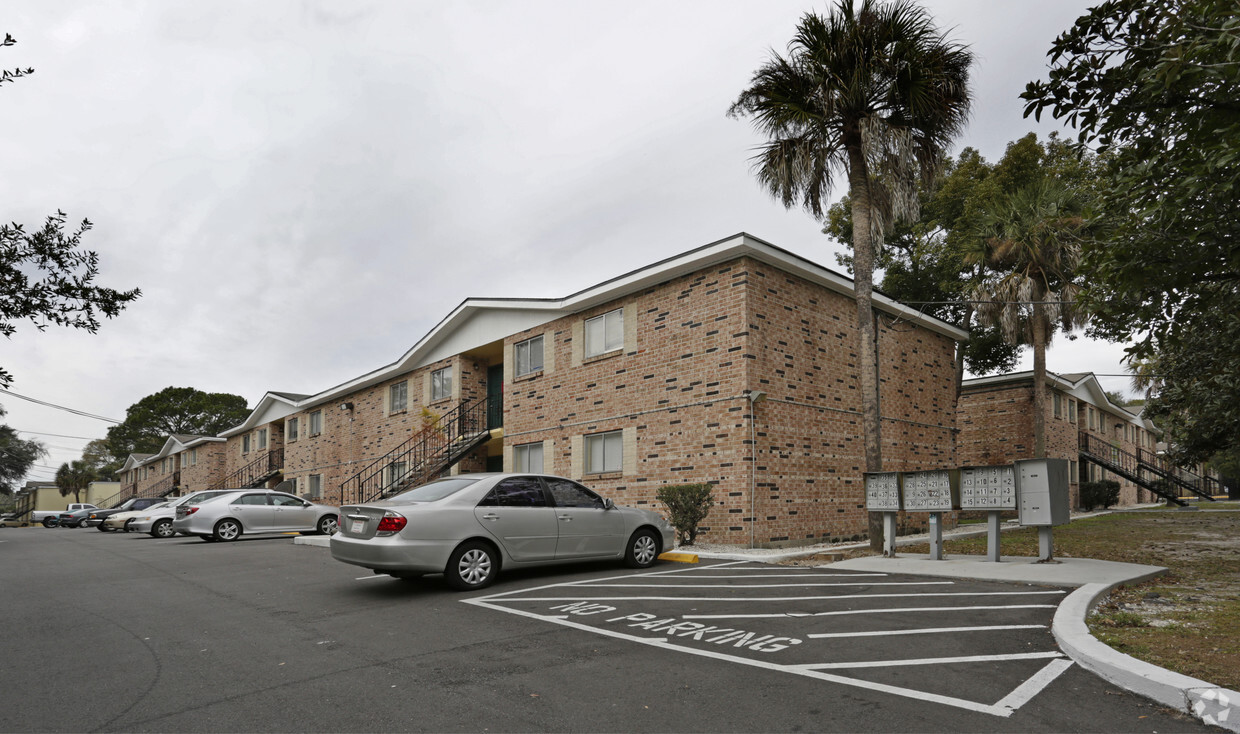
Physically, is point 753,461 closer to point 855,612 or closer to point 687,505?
point 687,505

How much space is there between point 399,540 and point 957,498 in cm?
789

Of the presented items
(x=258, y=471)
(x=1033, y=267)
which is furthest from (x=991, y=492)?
(x=258, y=471)

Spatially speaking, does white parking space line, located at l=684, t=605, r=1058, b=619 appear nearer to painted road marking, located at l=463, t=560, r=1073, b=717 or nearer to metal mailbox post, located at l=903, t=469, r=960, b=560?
painted road marking, located at l=463, t=560, r=1073, b=717

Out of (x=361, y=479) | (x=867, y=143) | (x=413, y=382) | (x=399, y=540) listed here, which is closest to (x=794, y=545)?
(x=867, y=143)

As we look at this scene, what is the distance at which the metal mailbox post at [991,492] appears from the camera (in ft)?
34.6

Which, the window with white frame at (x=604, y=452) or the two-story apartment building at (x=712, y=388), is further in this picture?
the window with white frame at (x=604, y=452)

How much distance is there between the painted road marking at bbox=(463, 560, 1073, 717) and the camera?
4840 millimetres

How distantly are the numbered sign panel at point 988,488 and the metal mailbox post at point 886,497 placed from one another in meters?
1.02

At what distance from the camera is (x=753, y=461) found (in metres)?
14.2

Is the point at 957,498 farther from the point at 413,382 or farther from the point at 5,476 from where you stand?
the point at 5,476

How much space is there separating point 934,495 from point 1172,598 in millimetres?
3752

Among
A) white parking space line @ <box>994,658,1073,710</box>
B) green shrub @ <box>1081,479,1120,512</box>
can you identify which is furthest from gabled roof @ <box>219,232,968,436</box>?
green shrub @ <box>1081,479,1120,512</box>

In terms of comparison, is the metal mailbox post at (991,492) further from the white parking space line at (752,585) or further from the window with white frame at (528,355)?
the window with white frame at (528,355)

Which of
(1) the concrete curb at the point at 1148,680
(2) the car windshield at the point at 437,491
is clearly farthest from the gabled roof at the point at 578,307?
(1) the concrete curb at the point at 1148,680
